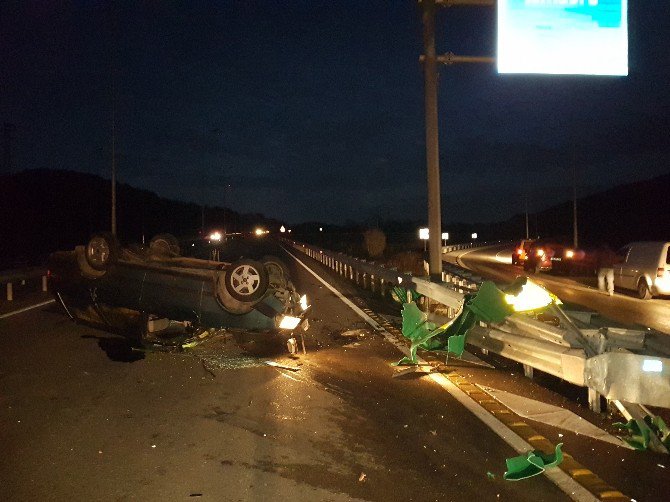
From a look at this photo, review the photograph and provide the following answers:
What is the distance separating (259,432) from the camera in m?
6.87

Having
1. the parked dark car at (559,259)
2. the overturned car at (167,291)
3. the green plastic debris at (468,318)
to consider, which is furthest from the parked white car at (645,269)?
the overturned car at (167,291)

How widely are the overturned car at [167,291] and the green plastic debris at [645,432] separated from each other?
5307mm

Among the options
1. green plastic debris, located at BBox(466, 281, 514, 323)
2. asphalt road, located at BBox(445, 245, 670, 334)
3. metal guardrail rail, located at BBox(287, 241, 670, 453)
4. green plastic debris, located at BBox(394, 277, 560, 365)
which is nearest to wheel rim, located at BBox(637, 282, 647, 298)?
asphalt road, located at BBox(445, 245, 670, 334)

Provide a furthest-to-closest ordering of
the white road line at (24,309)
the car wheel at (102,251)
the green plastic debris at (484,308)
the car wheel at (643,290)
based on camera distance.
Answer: the car wheel at (643,290)
the white road line at (24,309)
the car wheel at (102,251)
the green plastic debris at (484,308)

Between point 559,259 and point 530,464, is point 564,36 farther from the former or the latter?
point 559,259

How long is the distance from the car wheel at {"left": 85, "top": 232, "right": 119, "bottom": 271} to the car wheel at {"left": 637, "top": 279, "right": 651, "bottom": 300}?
1720cm

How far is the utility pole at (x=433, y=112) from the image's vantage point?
46.8ft

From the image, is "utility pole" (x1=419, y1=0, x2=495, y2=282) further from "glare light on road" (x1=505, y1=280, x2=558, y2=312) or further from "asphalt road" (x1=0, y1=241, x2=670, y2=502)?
"glare light on road" (x1=505, y1=280, x2=558, y2=312)

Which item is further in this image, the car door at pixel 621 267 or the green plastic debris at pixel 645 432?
the car door at pixel 621 267

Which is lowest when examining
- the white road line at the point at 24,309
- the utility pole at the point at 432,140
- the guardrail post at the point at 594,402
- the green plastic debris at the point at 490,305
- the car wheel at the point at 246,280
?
the guardrail post at the point at 594,402

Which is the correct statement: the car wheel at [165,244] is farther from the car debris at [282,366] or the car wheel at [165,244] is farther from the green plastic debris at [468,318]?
the green plastic debris at [468,318]

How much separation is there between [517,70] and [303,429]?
8.78m

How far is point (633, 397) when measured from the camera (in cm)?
643

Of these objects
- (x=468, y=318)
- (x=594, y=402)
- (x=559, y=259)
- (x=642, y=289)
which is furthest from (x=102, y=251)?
(x=559, y=259)
